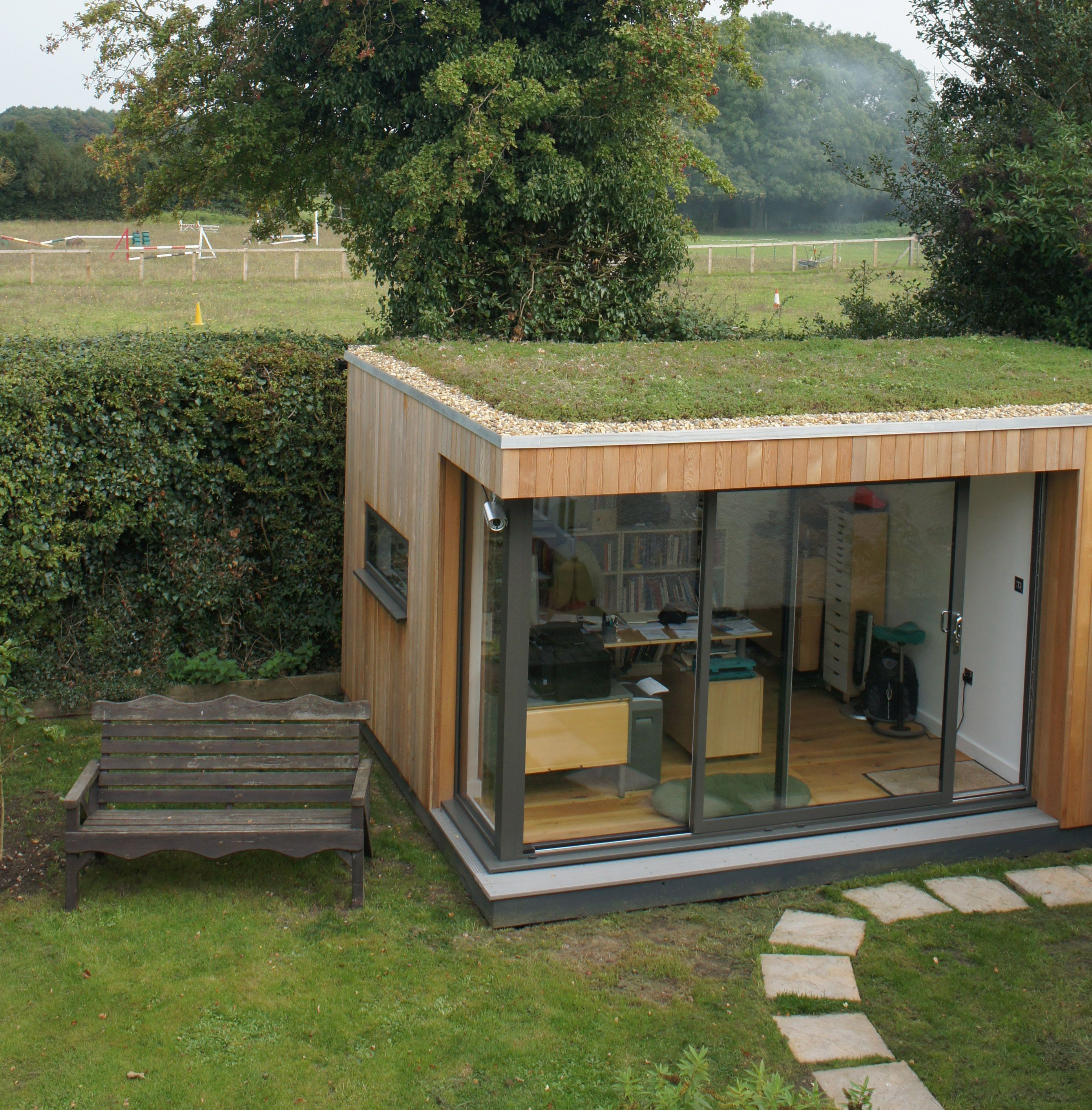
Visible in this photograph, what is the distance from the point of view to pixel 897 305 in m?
14.8

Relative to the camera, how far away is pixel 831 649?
693 cm

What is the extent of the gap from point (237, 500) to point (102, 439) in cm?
125

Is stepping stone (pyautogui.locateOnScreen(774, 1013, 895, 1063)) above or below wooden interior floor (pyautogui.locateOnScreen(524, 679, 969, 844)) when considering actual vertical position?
below

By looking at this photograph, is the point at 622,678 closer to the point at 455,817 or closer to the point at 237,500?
the point at 455,817

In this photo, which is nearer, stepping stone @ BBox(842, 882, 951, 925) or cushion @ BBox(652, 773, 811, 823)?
stepping stone @ BBox(842, 882, 951, 925)

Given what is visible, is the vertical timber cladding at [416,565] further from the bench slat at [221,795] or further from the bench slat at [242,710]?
the bench slat at [221,795]

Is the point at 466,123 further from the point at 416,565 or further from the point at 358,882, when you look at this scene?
the point at 358,882

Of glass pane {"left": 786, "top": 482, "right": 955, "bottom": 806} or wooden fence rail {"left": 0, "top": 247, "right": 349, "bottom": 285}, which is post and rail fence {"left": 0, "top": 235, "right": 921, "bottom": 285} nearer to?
wooden fence rail {"left": 0, "top": 247, "right": 349, "bottom": 285}

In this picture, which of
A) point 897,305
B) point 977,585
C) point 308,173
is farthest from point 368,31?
point 977,585

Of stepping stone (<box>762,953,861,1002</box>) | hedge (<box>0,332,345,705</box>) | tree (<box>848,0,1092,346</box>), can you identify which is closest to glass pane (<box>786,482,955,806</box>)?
stepping stone (<box>762,953,861,1002</box>)

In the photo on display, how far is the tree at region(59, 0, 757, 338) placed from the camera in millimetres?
12242

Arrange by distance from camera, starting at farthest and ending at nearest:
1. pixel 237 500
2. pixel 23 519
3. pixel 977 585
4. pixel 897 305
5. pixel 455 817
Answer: pixel 897 305 → pixel 237 500 → pixel 23 519 → pixel 977 585 → pixel 455 817

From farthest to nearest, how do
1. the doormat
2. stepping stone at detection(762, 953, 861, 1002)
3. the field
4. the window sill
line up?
the field
the window sill
the doormat
stepping stone at detection(762, 953, 861, 1002)

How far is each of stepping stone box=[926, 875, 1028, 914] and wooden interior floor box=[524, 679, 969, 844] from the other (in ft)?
2.06
